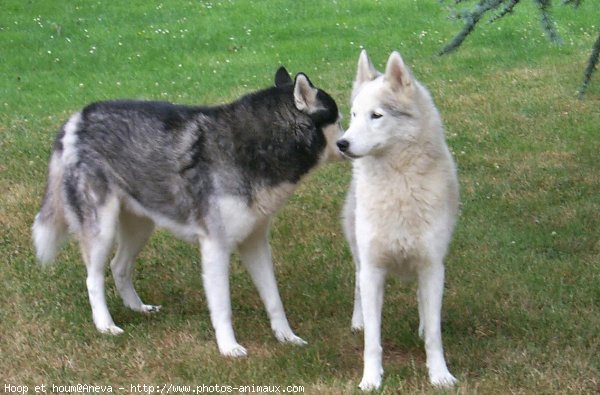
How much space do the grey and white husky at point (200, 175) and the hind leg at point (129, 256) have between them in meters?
0.20

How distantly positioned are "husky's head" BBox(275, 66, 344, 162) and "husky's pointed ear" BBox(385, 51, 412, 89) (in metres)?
0.88

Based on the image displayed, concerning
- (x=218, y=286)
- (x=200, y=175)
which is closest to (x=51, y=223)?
(x=200, y=175)

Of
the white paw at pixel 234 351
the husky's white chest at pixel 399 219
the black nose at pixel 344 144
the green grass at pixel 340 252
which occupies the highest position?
the black nose at pixel 344 144

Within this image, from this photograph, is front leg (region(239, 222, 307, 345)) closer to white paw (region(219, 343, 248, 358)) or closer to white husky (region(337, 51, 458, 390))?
white paw (region(219, 343, 248, 358))

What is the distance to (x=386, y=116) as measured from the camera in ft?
14.8

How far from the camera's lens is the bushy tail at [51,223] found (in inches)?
228

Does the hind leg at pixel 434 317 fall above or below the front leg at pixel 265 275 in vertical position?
above

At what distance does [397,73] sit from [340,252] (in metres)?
2.59

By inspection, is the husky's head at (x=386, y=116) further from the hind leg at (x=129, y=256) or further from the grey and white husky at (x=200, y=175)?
the hind leg at (x=129, y=256)

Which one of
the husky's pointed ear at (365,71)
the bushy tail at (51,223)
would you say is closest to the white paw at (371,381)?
the husky's pointed ear at (365,71)

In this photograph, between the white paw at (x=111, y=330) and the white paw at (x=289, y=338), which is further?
the white paw at (x=111, y=330)

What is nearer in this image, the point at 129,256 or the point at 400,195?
the point at 400,195

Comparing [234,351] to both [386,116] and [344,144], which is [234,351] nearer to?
[344,144]

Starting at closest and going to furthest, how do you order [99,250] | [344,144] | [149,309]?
[344,144]
[99,250]
[149,309]
